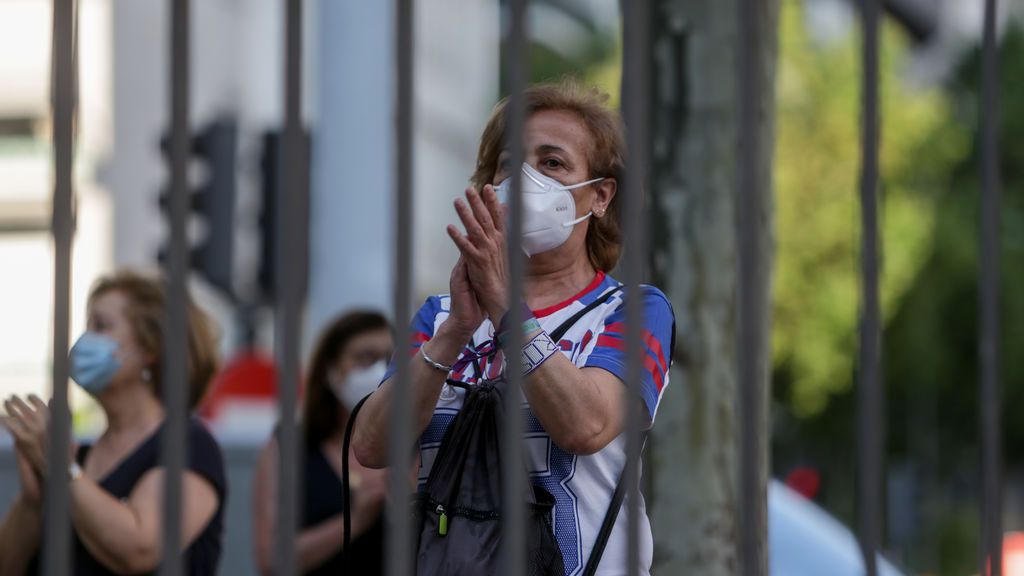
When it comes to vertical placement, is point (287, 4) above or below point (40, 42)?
below

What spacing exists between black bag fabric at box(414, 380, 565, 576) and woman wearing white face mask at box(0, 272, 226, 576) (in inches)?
33.3

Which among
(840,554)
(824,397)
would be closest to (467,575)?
(840,554)

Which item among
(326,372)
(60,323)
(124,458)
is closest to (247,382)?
(326,372)

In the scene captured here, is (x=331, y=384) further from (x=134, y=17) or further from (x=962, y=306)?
(x=962, y=306)

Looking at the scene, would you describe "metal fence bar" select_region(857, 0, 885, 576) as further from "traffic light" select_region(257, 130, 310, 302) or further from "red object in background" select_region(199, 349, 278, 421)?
"red object in background" select_region(199, 349, 278, 421)

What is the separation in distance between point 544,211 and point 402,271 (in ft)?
1.62

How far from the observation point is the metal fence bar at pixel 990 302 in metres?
2.08

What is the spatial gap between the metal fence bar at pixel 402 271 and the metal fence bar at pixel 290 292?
0.12 meters

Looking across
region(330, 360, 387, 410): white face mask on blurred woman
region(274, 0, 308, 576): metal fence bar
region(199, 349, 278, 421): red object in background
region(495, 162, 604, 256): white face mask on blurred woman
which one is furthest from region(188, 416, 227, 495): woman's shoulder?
region(199, 349, 278, 421): red object in background

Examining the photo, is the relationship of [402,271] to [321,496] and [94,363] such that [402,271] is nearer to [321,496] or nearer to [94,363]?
[94,363]

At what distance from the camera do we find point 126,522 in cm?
303

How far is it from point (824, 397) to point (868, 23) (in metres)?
25.8

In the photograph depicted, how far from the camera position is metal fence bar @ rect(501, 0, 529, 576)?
6.17 feet

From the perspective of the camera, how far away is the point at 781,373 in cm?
2723
